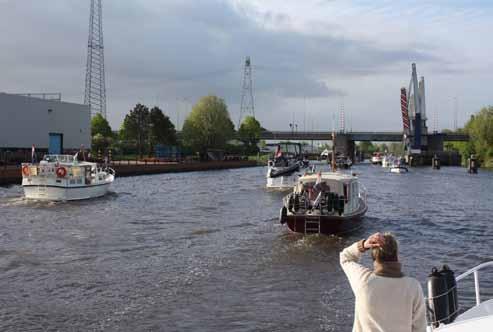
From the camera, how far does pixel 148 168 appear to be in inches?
3472

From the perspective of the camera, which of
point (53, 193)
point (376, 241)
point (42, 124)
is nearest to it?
point (376, 241)

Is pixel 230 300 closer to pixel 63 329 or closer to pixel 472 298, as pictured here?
pixel 63 329

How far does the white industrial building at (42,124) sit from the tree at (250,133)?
257ft

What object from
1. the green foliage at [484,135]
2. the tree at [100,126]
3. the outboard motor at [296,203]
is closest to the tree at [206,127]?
the tree at [100,126]

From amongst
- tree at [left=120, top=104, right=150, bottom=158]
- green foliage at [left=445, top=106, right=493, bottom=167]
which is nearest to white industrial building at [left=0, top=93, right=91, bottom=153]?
tree at [left=120, top=104, right=150, bottom=158]

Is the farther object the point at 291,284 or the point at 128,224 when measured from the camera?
the point at 128,224

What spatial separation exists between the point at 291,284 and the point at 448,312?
9.82 m

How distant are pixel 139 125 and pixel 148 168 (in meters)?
38.0

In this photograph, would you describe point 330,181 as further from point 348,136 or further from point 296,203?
point 348,136

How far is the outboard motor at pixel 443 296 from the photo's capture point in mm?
8312

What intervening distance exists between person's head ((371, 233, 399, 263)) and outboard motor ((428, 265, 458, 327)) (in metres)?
2.80

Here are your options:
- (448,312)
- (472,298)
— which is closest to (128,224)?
(472,298)

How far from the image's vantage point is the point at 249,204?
43.6 meters

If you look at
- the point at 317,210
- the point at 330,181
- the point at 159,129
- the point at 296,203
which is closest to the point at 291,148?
the point at 159,129
